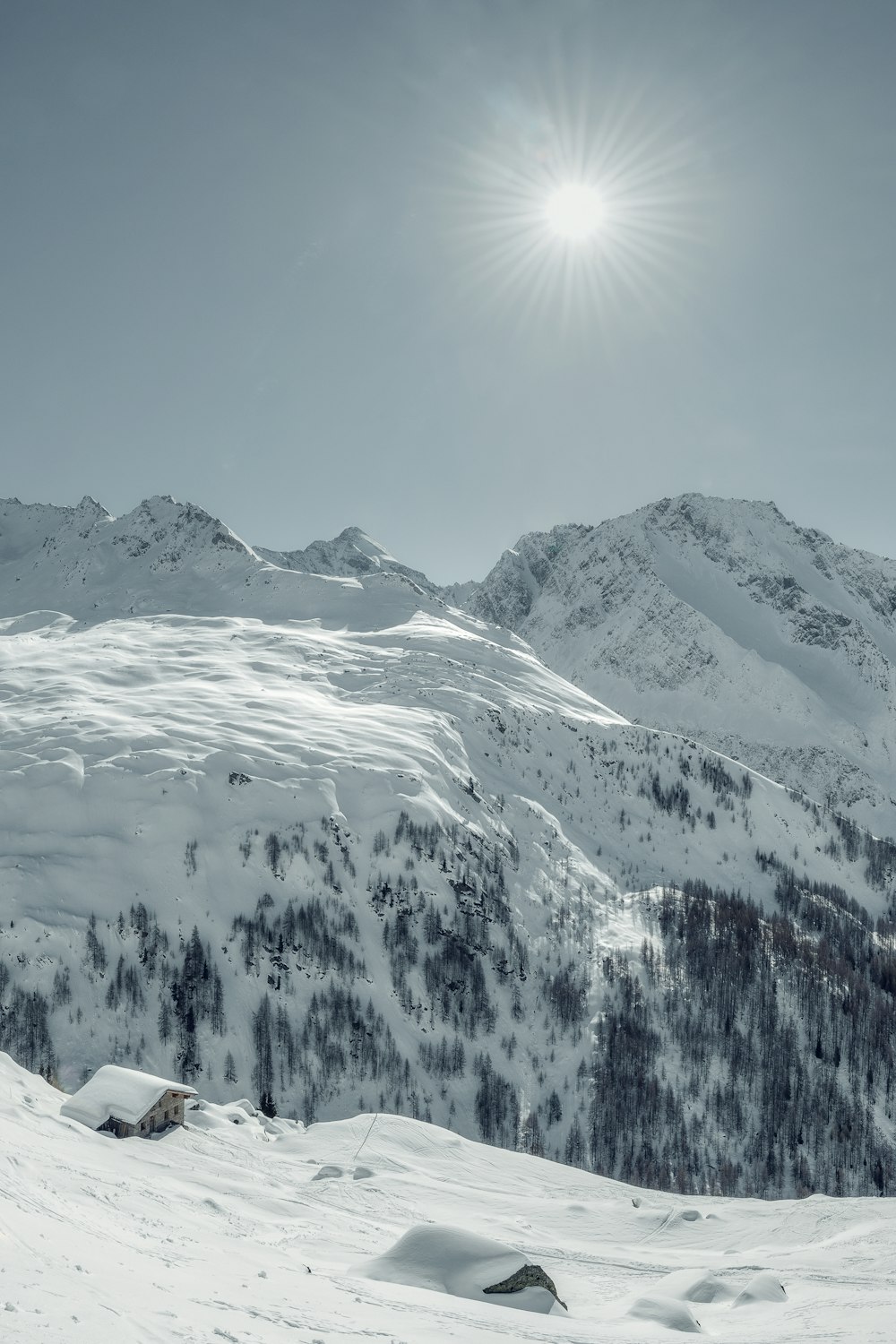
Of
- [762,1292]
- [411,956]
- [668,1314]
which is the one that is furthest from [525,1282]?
[411,956]

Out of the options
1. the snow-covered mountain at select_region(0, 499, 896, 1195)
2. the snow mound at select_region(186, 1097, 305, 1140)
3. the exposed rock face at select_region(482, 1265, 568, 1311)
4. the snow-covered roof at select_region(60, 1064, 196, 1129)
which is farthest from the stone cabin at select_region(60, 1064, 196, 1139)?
the snow-covered mountain at select_region(0, 499, 896, 1195)

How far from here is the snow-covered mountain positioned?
354 feet

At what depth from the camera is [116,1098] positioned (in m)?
53.0

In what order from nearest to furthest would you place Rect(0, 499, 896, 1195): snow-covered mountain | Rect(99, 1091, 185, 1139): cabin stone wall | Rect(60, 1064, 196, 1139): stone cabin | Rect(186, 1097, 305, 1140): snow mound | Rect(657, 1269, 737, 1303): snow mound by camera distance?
Rect(657, 1269, 737, 1303): snow mound
Rect(99, 1091, 185, 1139): cabin stone wall
Rect(60, 1064, 196, 1139): stone cabin
Rect(186, 1097, 305, 1140): snow mound
Rect(0, 499, 896, 1195): snow-covered mountain

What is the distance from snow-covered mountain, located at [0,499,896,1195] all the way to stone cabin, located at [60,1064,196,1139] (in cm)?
3710

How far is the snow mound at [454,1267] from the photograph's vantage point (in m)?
33.8

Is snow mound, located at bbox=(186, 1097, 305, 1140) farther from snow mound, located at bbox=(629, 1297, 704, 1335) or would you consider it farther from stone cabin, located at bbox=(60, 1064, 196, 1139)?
snow mound, located at bbox=(629, 1297, 704, 1335)

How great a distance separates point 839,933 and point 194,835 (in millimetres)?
121553

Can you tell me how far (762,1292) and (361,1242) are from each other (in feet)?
55.4

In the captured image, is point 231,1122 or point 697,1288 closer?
point 697,1288

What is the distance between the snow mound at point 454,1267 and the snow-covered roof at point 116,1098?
73.3ft

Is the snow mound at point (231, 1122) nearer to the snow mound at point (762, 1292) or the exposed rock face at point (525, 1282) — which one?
the exposed rock face at point (525, 1282)

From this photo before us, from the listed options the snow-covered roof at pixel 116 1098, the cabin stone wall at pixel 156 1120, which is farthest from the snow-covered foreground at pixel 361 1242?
the snow-covered roof at pixel 116 1098

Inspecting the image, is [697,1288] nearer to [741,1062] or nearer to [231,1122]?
[231,1122]
